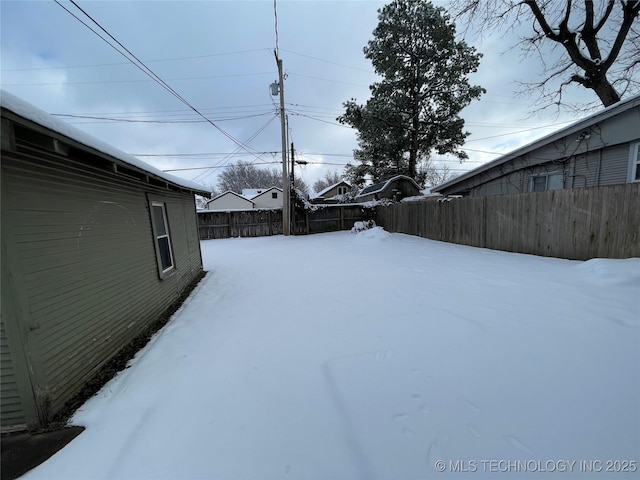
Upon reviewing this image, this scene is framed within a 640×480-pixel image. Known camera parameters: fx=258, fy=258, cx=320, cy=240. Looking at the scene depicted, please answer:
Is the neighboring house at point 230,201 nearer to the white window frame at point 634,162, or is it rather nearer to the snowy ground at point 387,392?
the snowy ground at point 387,392

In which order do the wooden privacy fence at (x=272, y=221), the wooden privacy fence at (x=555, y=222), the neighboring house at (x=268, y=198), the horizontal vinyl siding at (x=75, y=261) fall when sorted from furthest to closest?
the neighboring house at (x=268, y=198), the wooden privacy fence at (x=272, y=221), the wooden privacy fence at (x=555, y=222), the horizontal vinyl siding at (x=75, y=261)

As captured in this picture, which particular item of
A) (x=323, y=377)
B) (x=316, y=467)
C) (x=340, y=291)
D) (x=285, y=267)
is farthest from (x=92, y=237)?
(x=285, y=267)

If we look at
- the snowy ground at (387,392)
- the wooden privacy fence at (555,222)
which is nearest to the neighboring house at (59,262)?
the snowy ground at (387,392)

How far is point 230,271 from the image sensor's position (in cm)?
689

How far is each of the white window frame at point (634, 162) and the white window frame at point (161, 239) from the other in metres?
10.8

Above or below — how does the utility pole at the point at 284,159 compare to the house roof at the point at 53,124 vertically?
above

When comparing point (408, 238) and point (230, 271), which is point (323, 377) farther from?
point (408, 238)

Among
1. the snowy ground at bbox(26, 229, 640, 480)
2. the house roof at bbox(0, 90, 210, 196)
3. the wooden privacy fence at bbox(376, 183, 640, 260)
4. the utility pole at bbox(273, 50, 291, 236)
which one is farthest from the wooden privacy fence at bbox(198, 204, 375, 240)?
the house roof at bbox(0, 90, 210, 196)

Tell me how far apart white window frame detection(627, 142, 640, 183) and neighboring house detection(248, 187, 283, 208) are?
3079cm

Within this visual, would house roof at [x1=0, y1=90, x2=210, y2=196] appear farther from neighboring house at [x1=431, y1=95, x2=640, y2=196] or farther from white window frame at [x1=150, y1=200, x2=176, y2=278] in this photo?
neighboring house at [x1=431, y1=95, x2=640, y2=196]

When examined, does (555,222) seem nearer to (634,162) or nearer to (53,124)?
(634,162)

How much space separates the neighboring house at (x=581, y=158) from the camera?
6398 millimetres

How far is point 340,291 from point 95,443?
344cm

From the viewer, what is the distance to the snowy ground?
1515mm
